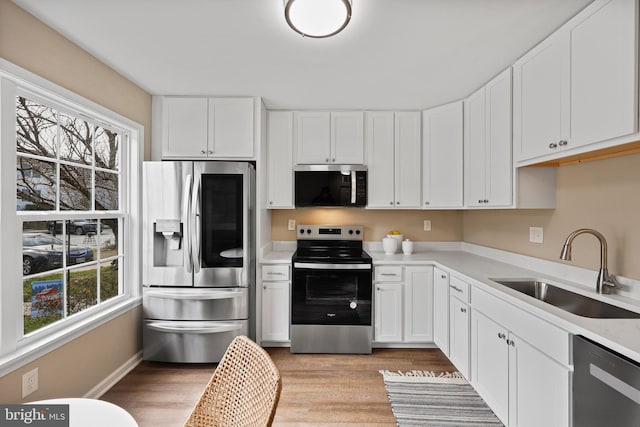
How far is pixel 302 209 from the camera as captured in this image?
371 centimetres

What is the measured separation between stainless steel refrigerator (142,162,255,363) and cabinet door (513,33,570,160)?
211cm

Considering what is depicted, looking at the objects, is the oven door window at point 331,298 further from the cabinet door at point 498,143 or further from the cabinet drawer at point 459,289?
the cabinet door at point 498,143

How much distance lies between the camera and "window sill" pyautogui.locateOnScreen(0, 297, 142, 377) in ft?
5.47

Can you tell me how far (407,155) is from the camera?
3.40m

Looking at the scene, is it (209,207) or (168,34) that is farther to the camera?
(209,207)

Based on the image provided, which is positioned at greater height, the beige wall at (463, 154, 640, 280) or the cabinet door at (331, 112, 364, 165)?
the cabinet door at (331, 112, 364, 165)

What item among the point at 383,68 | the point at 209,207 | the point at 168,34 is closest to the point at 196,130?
the point at 209,207

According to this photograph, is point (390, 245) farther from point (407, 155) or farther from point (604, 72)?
point (604, 72)

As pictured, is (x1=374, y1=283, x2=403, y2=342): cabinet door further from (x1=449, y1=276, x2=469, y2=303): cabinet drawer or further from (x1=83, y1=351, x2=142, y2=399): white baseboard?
(x1=83, y1=351, x2=142, y2=399): white baseboard

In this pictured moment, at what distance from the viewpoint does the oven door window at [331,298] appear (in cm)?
304

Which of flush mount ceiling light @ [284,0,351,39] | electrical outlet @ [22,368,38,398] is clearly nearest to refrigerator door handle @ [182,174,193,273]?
electrical outlet @ [22,368,38,398]

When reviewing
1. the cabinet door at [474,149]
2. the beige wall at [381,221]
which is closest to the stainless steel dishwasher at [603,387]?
the cabinet door at [474,149]

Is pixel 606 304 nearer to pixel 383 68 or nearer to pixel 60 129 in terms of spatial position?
pixel 383 68

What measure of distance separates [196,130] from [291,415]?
8.16 ft
